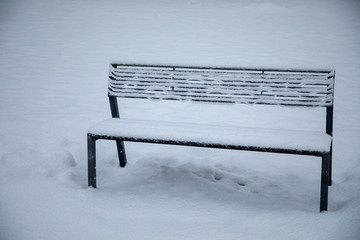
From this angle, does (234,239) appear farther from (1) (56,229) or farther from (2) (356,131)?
Result: (2) (356,131)

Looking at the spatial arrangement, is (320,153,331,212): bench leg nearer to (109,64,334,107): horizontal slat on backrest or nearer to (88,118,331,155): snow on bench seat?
(88,118,331,155): snow on bench seat

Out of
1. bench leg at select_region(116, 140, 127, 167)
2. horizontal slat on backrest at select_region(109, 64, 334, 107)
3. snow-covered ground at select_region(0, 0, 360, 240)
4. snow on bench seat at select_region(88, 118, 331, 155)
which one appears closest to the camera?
snow-covered ground at select_region(0, 0, 360, 240)

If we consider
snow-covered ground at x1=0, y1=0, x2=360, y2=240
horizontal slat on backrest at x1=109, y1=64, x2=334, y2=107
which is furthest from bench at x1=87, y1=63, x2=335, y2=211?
snow-covered ground at x1=0, y1=0, x2=360, y2=240

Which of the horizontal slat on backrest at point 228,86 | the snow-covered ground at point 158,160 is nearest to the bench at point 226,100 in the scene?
the horizontal slat on backrest at point 228,86

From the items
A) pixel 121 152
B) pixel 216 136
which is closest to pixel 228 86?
pixel 216 136

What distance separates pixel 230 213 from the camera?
8.43 ft

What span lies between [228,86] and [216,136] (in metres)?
0.64

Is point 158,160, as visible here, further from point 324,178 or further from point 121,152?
point 324,178

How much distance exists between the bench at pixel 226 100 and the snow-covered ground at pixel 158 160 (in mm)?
186

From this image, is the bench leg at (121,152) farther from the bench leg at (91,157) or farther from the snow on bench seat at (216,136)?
the bench leg at (91,157)

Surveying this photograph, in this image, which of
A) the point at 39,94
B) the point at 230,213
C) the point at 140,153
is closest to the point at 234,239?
the point at 230,213

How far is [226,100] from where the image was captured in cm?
312

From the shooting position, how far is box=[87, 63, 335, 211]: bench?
2.56 meters

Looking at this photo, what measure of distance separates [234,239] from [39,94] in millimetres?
4518
